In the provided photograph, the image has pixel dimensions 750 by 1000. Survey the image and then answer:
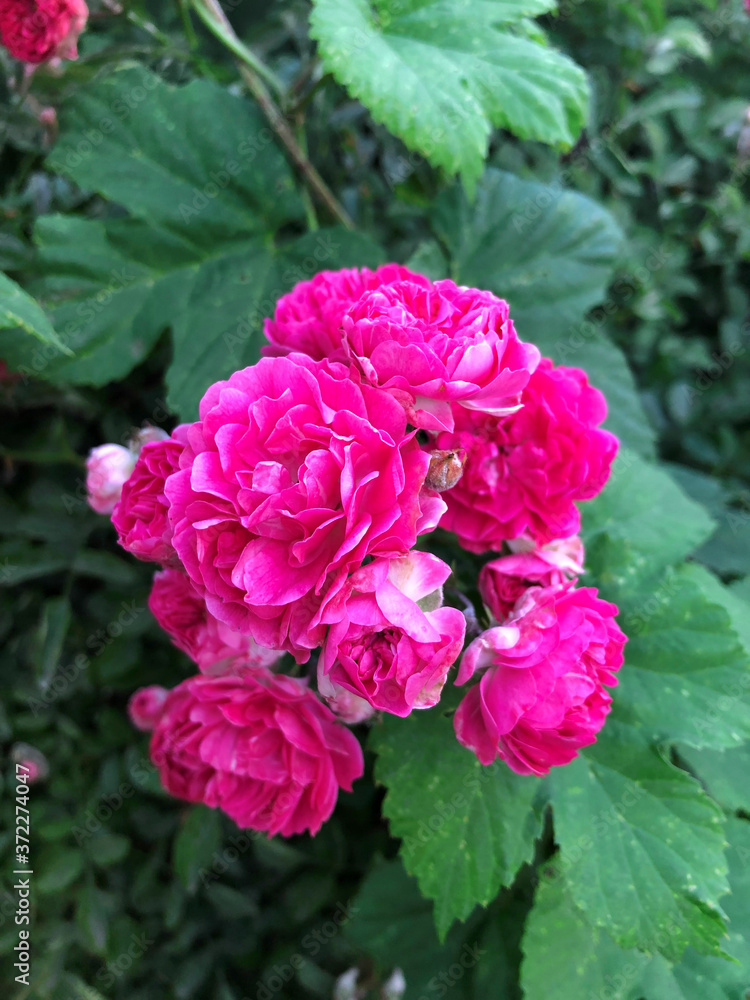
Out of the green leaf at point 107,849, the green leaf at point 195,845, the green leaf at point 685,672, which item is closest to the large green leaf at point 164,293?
the green leaf at point 685,672

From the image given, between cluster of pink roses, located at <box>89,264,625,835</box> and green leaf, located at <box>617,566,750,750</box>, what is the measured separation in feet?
0.95

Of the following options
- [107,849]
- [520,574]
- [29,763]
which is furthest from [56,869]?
[520,574]

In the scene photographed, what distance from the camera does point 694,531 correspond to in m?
1.26

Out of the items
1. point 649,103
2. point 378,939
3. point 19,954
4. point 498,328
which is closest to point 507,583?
point 498,328

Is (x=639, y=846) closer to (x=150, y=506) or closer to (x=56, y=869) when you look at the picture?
(x=150, y=506)

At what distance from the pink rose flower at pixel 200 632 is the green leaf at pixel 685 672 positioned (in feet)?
1.90

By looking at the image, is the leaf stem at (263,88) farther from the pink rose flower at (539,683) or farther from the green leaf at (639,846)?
the green leaf at (639,846)

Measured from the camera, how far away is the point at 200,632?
0.82 meters

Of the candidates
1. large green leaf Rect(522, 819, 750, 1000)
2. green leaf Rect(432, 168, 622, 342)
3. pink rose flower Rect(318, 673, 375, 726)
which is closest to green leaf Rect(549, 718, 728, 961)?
large green leaf Rect(522, 819, 750, 1000)

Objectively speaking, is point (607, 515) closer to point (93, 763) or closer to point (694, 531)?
point (694, 531)

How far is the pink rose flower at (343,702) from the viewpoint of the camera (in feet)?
2.32

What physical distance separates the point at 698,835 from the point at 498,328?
73cm

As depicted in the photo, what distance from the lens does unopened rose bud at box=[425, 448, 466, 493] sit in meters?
0.72

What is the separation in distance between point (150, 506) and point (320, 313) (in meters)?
0.29
